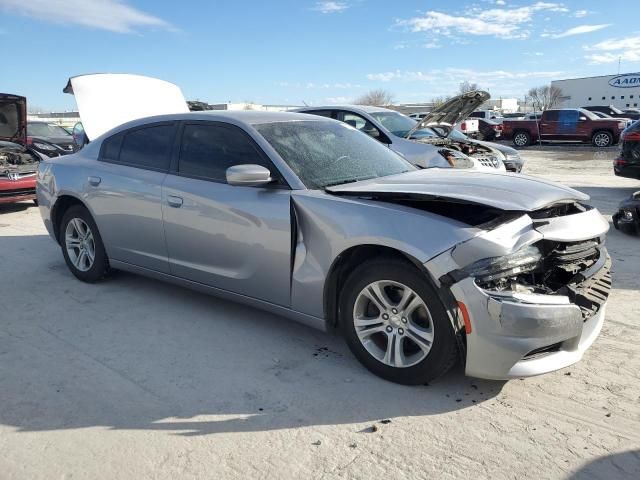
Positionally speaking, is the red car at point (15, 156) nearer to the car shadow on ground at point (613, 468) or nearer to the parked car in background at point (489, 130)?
the car shadow on ground at point (613, 468)

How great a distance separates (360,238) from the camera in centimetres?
324

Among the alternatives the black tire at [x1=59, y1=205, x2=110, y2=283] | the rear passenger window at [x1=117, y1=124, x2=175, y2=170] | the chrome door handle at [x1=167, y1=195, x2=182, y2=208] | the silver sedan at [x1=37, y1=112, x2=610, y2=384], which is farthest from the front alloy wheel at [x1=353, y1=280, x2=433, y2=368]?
the black tire at [x1=59, y1=205, x2=110, y2=283]

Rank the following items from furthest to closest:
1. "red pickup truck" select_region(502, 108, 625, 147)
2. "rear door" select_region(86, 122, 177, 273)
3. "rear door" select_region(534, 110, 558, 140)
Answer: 1. "rear door" select_region(534, 110, 558, 140)
2. "red pickup truck" select_region(502, 108, 625, 147)
3. "rear door" select_region(86, 122, 177, 273)

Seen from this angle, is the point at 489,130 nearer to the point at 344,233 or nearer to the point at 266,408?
the point at 344,233

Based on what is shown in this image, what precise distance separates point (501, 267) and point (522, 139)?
24.6 m

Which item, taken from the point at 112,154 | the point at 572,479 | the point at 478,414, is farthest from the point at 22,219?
the point at 572,479

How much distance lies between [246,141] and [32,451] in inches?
94.4

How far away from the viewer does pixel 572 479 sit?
240 cm

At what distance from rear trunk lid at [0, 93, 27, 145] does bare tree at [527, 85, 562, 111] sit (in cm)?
7489

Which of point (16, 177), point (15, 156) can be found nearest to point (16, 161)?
point (15, 156)

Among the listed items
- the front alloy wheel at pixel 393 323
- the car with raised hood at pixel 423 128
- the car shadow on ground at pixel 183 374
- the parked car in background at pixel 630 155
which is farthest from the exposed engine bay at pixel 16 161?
the parked car in background at pixel 630 155

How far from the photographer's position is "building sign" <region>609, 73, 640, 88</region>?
7162cm

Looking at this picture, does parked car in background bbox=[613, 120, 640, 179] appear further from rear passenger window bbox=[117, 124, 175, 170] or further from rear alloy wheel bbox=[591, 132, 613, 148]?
rear alloy wheel bbox=[591, 132, 613, 148]

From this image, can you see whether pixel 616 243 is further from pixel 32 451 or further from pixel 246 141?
pixel 32 451
